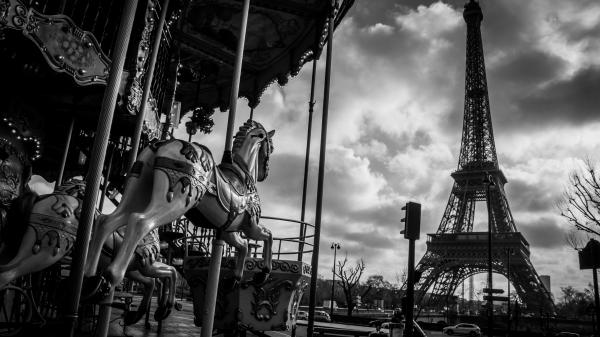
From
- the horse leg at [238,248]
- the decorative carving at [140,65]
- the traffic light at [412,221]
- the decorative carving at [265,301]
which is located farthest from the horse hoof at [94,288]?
the decorative carving at [140,65]

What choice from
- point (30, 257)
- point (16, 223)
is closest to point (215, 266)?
point (30, 257)

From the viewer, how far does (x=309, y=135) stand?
762 cm

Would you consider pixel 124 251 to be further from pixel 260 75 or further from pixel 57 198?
pixel 260 75

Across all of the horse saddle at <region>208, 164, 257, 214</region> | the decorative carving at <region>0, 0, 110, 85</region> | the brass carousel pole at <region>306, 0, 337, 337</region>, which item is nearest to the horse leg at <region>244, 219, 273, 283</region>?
the horse saddle at <region>208, 164, 257, 214</region>

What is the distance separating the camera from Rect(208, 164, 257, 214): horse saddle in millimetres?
4188

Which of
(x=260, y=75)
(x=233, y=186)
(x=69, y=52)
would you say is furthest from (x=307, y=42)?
(x=233, y=186)

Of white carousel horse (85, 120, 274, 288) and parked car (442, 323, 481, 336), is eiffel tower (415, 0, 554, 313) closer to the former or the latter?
parked car (442, 323, 481, 336)

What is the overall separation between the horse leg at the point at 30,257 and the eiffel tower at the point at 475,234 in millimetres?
40551

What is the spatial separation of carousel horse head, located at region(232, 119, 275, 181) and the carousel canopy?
3.35 meters

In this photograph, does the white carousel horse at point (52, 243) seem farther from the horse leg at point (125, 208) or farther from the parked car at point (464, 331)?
the parked car at point (464, 331)

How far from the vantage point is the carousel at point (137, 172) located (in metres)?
3.55

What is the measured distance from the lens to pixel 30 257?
4.63m

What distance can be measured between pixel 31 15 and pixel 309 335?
5278 mm

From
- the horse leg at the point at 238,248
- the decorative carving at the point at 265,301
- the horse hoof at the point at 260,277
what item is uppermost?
the horse leg at the point at 238,248
